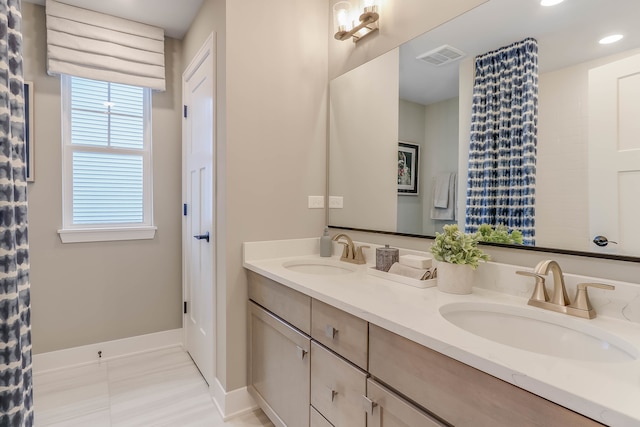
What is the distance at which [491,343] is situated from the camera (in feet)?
2.66

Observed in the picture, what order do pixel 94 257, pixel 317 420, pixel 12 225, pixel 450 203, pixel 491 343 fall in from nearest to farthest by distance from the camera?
pixel 491 343 → pixel 12 225 → pixel 317 420 → pixel 450 203 → pixel 94 257

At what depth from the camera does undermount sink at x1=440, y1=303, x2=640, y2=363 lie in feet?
2.89

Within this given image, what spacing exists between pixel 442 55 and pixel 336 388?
59.6 inches

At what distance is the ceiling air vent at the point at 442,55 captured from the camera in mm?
1479

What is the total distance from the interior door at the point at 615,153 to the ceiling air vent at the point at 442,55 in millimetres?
558

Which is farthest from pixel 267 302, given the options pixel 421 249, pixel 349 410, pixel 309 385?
pixel 421 249

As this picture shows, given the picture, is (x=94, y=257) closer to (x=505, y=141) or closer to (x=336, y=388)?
(x=336, y=388)

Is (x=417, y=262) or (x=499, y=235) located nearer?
(x=499, y=235)

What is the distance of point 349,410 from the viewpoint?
117cm

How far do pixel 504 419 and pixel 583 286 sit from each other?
0.55 m

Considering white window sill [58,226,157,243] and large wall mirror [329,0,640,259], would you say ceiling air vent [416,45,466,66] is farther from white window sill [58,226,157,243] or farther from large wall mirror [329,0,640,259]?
white window sill [58,226,157,243]

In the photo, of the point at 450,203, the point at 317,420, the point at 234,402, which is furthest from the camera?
the point at 234,402

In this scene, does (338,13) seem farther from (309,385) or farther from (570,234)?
(309,385)

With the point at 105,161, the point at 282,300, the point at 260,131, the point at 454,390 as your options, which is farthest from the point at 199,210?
the point at 454,390
